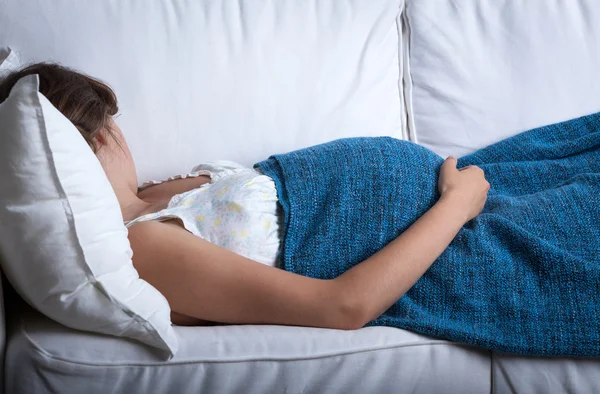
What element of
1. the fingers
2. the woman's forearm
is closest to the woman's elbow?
the woman's forearm

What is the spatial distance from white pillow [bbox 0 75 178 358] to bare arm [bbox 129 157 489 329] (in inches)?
3.0

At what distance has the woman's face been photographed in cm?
111

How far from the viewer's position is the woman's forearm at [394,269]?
3.07ft

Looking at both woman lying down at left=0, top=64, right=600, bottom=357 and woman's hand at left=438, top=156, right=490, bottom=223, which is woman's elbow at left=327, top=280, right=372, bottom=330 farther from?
woman's hand at left=438, top=156, right=490, bottom=223

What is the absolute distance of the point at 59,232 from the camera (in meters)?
0.81

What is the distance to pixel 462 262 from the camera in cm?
102

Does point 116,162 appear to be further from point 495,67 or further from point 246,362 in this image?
point 495,67

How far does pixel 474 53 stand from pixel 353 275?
76 cm

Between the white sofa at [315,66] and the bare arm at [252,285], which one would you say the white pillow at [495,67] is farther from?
the bare arm at [252,285]

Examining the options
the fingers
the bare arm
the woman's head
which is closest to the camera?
the bare arm

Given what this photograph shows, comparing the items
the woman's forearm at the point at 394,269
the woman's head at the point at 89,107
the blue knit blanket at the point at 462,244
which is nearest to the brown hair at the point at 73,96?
the woman's head at the point at 89,107

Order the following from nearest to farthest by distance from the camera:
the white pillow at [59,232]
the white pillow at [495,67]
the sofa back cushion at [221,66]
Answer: the white pillow at [59,232], the sofa back cushion at [221,66], the white pillow at [495,67]

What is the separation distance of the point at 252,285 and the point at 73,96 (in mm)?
422

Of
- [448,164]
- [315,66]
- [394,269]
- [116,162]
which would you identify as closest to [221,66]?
[315,66]
